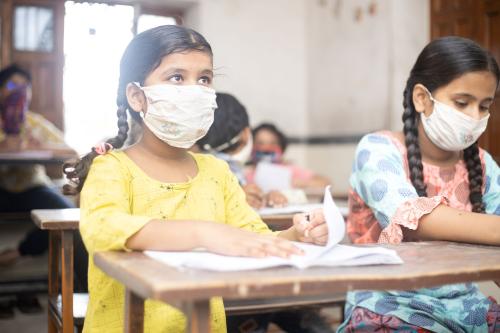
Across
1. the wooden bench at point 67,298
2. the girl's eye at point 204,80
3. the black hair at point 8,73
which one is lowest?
the wooden bench at point 67,298

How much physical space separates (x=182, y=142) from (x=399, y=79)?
4.69 meters

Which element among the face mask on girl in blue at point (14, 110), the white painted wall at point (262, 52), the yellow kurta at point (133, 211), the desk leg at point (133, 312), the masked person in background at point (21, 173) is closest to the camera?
the desk leg at point (133, 312)

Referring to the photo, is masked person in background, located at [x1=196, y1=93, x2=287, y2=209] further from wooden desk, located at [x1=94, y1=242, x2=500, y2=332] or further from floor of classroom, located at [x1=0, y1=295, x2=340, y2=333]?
wooden desk, located at [x1=94, y1=242, x2=500, y2=332]

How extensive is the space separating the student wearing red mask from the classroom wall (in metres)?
1.42

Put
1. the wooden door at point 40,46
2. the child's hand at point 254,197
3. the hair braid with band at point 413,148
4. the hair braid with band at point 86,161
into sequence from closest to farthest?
the hair braid with band at point 86,161 → the hair braid with band at point 413,148 → the child's hand at point 254,197 → the wooden door at point 40,46

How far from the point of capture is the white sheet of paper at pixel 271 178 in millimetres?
3666

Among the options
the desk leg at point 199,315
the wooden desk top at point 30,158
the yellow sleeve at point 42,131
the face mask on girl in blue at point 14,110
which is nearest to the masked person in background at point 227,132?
the wooden desk top at point 30,158

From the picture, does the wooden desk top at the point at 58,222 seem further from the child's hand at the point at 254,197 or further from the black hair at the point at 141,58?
the child's hand at the point at 254,197

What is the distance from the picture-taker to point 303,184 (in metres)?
4.37

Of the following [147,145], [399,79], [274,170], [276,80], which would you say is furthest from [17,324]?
[276,80]

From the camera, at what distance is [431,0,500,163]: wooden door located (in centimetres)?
459

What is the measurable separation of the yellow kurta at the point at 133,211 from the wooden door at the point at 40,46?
19.2 ft

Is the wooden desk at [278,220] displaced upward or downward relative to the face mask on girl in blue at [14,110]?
downward

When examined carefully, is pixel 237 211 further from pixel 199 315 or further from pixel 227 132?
pixel 227 132
